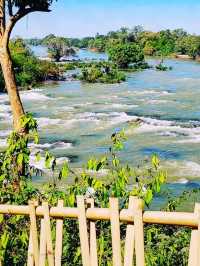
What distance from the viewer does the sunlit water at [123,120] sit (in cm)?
1672

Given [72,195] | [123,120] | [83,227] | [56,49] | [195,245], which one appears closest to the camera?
[195,245]

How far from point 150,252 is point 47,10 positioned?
292 cm

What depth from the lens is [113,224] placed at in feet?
8.54

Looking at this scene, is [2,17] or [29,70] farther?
[29,70]

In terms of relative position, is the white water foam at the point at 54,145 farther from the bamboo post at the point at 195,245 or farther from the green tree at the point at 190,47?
the green tree at the point at 190,47

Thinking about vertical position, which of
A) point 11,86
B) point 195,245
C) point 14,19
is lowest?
point 195,245

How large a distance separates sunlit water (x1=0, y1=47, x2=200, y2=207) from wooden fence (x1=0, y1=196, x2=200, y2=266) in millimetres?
10650

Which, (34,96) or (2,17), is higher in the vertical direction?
(2,17)

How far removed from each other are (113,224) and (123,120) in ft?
65.9

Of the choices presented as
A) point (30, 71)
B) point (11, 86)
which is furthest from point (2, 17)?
point (30, 71)

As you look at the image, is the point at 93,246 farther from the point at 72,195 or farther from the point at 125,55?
the point at 125,55

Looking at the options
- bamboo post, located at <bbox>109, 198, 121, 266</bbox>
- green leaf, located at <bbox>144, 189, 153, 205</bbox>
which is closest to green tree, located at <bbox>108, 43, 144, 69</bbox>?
green leaf, located at <bbox>144, 189, 153, 205</bbox>

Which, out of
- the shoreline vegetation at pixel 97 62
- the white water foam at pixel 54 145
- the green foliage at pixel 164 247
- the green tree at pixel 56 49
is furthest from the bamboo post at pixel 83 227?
the green tree at pixel 56 49

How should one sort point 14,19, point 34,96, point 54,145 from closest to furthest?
point 14,19, point 54,145, point 34,96
